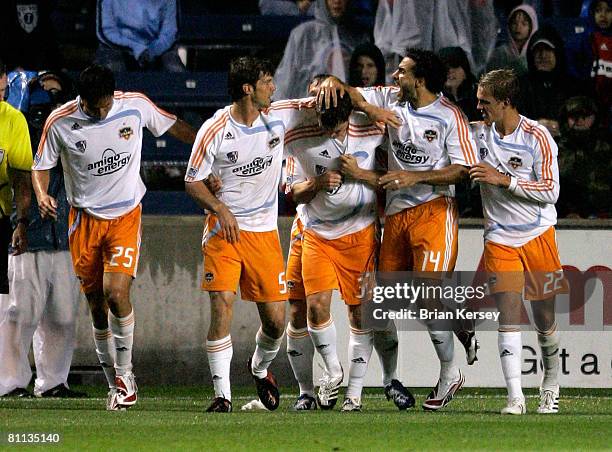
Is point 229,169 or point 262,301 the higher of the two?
point 229,169

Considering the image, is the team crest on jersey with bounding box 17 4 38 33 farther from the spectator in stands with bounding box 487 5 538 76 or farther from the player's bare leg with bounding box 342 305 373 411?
the player's bare leg with bounding box 342 305 373 411

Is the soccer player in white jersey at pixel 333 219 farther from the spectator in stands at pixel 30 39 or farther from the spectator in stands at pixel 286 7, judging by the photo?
the spectator in stands at pixel 286 7

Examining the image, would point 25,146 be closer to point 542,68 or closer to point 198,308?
point 198,308

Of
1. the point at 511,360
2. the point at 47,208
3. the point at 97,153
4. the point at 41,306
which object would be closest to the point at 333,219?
the point at 511,360

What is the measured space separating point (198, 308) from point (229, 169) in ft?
9.92

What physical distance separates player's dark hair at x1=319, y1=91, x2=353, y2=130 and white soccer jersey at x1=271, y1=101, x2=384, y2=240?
0.62ft

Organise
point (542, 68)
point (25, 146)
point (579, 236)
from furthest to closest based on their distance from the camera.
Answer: point (542, 68), point (579, 236), point (25, 146)

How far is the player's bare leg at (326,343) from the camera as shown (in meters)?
9.61

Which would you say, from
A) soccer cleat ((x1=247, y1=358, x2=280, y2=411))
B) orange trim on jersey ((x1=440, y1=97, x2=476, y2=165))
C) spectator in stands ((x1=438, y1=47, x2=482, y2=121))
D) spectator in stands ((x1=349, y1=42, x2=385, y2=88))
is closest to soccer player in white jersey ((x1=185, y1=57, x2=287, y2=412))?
soccer cleat ((x1=247, y1=358, x2=280, y2=411))

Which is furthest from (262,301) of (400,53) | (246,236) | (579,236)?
(400,53)

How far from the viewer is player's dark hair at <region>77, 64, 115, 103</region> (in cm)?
952

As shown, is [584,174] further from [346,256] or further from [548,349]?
[346,256]

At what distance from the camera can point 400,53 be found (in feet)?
44.1

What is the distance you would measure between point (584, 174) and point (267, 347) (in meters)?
4.06
